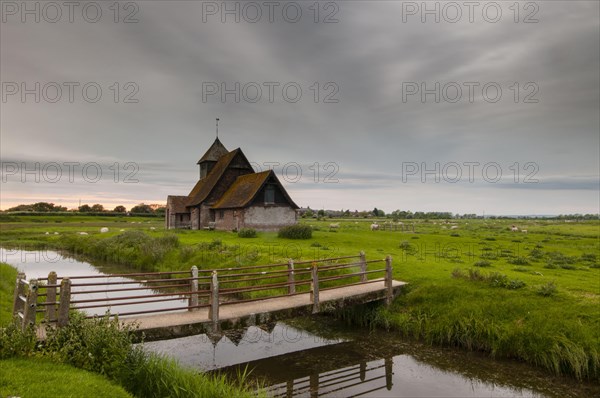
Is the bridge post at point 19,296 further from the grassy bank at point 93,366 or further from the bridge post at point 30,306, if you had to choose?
the grassy bank at point 93,366

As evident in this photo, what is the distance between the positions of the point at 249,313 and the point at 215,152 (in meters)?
41.4

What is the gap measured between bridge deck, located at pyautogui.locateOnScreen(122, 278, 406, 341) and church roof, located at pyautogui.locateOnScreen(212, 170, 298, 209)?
22.3m

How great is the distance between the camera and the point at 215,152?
50969 mm

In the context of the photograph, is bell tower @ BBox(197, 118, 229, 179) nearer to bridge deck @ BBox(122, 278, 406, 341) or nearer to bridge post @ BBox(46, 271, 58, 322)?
bridge deck @ BBox(122, 278, 406, 341)

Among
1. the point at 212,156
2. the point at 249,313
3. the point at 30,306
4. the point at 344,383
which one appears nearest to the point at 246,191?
the point at 212,156

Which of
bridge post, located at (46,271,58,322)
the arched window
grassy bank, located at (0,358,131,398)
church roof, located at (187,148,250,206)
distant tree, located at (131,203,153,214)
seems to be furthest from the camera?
distant tree, located at (131,203,153,214)

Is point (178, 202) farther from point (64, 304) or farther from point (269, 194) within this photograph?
point (64, 304)

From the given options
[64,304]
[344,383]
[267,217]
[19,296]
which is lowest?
[344,383]

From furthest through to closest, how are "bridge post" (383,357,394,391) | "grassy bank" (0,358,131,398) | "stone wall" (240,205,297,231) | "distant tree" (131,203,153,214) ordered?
"distant tree" (131,203,153,214), "stone wall" (240,205,297,231), "bridge post" (383,357,394,391), "grassy bank" (0,358,131,398)

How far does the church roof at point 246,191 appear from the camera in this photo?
37.4 meters

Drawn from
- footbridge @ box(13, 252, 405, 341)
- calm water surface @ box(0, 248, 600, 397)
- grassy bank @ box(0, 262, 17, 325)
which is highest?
footbridge @ box(13, 252, 405, 341)

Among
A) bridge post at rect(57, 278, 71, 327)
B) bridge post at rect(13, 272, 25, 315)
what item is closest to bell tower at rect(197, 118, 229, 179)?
bridge post at rect(13, 272, 25, 315)

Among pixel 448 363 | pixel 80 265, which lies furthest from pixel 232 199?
pixel 448 363

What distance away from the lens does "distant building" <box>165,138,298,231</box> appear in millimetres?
37719
